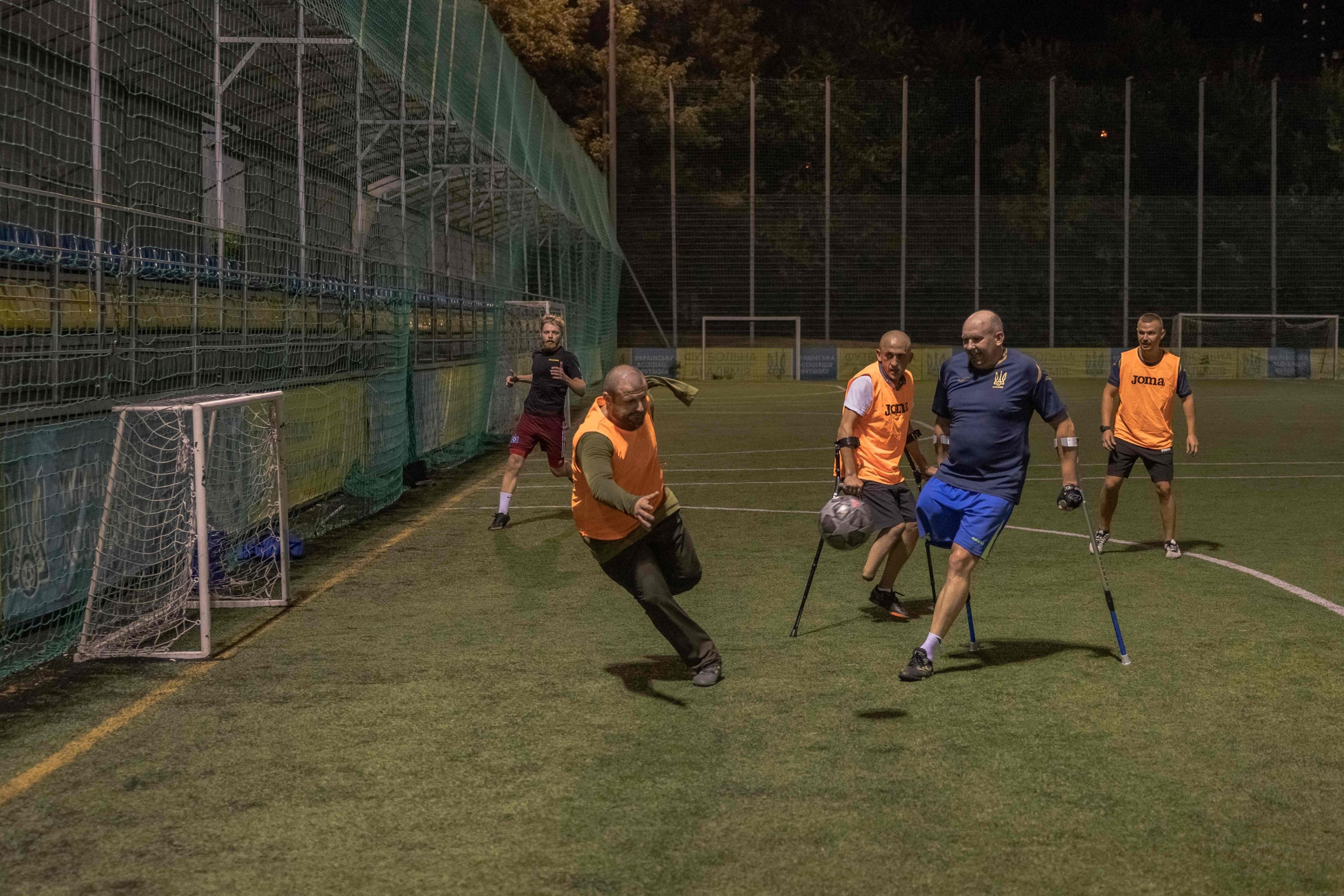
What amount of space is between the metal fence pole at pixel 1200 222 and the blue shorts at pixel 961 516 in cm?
4108

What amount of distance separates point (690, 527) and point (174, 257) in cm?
484

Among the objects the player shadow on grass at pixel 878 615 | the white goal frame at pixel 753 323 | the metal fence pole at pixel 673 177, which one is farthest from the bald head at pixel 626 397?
the metal fence pole at pixel 673 177

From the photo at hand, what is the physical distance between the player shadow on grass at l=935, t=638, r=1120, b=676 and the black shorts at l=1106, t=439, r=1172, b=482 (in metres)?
3.37

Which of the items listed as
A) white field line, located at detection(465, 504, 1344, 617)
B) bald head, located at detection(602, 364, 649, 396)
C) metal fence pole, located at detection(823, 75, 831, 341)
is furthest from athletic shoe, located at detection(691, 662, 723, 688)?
metal fence pole, located at detection(823, 75, 831, 341)

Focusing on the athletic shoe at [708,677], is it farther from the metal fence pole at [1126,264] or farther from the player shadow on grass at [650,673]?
the metal fence pole at [1126,264]

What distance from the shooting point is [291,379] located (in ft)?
38.3

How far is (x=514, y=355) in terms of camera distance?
2297 cm

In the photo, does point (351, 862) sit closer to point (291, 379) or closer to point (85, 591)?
point (85, 591)

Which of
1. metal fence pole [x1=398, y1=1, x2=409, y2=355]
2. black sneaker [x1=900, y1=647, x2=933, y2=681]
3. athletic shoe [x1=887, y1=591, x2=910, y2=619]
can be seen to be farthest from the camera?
metal fence pole [x1=398, y1=1, x2=409, y2=355]

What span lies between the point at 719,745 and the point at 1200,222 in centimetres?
4511

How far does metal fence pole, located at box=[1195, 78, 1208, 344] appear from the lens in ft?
152

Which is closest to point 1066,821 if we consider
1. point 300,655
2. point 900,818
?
point 900,818

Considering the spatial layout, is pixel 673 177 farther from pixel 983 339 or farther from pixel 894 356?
pixel 983 339

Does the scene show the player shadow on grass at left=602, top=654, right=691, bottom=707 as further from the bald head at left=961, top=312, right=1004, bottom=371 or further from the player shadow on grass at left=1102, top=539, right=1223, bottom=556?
the player shadow on grass at left=1102, top=539, right=1223, bottom=556
